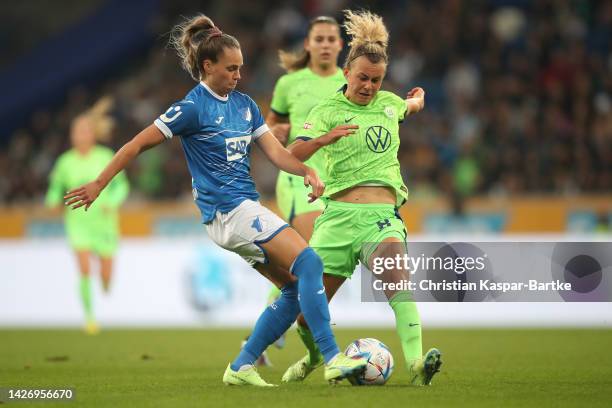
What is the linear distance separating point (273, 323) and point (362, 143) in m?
1.34

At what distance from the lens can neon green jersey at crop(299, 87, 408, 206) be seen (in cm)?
709

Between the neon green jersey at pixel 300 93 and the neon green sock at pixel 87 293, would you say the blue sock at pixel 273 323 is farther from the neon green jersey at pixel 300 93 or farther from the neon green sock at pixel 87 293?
the neon green sock at pixel 87 293

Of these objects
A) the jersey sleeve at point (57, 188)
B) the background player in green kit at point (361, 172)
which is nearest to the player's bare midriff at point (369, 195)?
the background player in green kit at point (361, 172)

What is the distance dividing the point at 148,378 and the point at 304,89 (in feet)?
9.42

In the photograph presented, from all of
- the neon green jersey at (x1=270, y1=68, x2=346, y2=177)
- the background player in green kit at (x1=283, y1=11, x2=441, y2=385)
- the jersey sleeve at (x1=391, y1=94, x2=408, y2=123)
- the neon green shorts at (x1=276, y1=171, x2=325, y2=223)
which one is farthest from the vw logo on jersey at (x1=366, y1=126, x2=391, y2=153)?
the neon green jersey at (x1=270, y1=68, x2=346, y2=177)

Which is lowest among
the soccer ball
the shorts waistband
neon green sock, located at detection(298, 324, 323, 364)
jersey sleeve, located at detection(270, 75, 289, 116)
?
the soccer ball

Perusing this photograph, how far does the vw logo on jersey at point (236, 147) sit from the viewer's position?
6.77m

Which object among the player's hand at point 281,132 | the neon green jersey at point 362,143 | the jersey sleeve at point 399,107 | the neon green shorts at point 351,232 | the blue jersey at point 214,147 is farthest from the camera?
the player's hand at point 281,132

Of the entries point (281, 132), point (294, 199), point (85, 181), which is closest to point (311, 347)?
point (294, 199)

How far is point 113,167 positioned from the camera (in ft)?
20.7

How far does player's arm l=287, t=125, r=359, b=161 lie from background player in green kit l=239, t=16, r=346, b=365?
6.53 ft

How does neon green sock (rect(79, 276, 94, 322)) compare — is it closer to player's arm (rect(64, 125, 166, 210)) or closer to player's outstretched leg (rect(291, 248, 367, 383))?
player's arm (rect(64, 125, 166, 210))

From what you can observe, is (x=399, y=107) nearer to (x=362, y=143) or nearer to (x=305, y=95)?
(x=362, y=143)

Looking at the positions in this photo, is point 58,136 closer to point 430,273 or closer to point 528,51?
point 528,51
